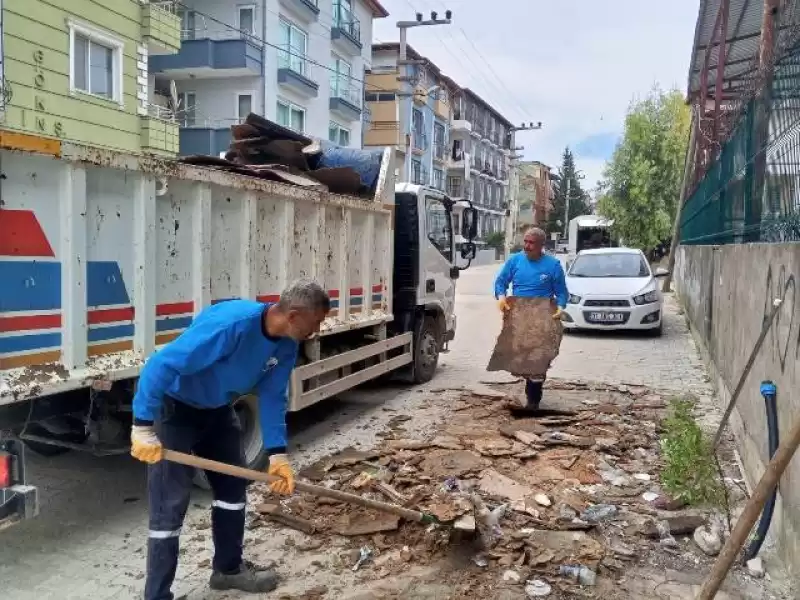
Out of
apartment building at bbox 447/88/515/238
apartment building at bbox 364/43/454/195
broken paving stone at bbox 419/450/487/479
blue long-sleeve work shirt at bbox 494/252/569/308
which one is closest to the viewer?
broken paving stone at bbox 419/450/487/479

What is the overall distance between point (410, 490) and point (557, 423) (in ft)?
7.77

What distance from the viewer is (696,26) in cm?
1662

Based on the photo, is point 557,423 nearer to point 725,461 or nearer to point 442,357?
point 725,461

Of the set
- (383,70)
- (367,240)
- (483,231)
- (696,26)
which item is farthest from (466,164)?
(367,240)

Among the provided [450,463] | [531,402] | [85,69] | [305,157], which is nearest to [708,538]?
[450,463]

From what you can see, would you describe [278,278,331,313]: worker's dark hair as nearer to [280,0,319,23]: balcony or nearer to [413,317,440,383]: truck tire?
[413,317,440,383]: truck tire

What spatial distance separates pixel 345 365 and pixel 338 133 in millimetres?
24854

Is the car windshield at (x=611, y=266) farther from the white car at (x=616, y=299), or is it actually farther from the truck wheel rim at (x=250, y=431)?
the truck wheel rim at (x=250, y=431)

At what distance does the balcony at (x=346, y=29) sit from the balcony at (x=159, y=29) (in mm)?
13542

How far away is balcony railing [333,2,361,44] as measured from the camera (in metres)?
28.6

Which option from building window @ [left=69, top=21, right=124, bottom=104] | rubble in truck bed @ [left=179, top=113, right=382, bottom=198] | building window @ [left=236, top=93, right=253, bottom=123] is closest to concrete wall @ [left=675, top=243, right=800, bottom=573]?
rubble in truck bed @ [left=179, top=113, right=382, bottom=198]

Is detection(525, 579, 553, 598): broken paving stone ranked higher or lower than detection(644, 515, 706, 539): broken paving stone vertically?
lower

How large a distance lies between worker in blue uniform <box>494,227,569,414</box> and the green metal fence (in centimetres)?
177

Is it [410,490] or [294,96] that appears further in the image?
[294,96]
